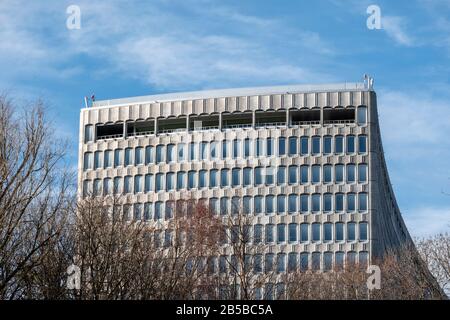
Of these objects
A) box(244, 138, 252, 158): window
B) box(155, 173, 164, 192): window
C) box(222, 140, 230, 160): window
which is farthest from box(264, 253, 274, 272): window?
box(155, 173, 164, 192): window

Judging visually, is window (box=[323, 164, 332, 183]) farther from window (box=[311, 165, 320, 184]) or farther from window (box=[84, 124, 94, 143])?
window (box=[84, 124, 94, 143])

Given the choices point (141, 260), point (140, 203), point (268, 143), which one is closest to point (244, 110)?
point (268, 143)

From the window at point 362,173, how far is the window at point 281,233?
12473 mm

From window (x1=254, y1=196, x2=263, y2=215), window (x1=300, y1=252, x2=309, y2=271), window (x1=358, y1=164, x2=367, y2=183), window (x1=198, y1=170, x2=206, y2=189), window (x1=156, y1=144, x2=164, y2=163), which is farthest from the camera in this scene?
window (x1=156, y1=144, x2=164, y2=163)

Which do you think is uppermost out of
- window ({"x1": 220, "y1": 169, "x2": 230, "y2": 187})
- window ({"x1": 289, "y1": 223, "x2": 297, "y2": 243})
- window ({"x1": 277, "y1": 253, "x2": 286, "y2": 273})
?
window ({"x1": 220, "y1": 169, "x2": 230, "y2": 187})

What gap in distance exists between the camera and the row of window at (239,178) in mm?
142500

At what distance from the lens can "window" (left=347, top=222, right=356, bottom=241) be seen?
139750mm

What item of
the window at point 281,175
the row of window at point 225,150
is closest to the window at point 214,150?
the row of window at point 225,150

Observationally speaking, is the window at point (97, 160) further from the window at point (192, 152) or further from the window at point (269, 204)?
the window at point (269, 204)

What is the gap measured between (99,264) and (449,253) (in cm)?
3208

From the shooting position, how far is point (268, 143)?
145250 millimetres

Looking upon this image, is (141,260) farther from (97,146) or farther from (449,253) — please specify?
(97,146)

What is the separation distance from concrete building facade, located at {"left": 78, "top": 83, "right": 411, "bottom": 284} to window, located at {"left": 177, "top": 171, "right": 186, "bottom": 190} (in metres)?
0.14
